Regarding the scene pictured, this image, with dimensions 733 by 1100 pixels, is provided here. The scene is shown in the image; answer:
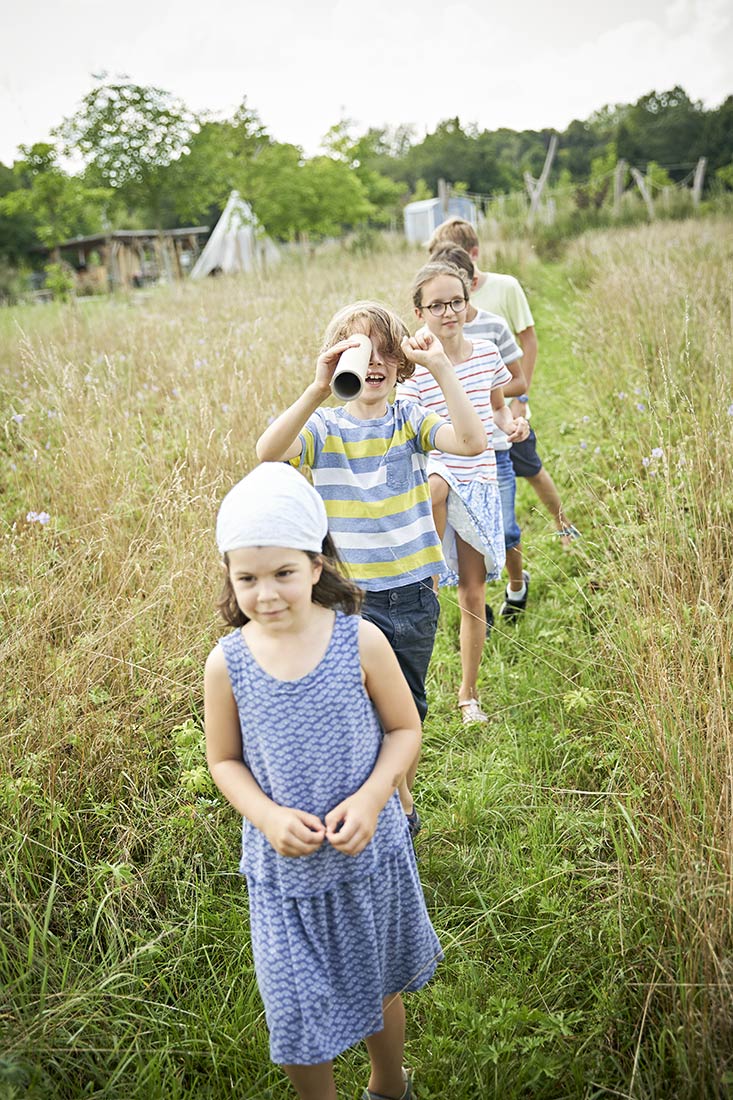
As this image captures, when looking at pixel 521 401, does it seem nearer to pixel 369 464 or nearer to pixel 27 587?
pixel 369 464

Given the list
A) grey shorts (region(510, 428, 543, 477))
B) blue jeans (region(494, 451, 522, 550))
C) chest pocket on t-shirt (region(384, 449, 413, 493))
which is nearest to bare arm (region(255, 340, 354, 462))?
chest pocket on t-shirt (region(384, 449, 413, 493))

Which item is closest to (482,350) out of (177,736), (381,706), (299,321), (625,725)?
(625,725)

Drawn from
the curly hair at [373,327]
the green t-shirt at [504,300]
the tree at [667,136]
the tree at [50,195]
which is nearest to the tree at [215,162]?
the tree at [50,195]

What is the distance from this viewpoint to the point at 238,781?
60.3 inches

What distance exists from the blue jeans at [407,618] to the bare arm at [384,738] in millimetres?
695

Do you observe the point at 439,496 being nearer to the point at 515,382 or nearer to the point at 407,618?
the point at 407,618

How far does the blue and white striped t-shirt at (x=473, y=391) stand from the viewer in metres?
3.17

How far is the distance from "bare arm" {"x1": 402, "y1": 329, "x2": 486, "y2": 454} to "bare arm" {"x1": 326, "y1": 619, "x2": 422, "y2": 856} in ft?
2.75

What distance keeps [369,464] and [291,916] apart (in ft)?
4.04

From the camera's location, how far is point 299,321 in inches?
286

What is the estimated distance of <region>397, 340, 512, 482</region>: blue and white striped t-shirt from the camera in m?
3.17

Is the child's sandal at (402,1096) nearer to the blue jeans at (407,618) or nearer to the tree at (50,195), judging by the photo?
the blue jeans at (407,618)

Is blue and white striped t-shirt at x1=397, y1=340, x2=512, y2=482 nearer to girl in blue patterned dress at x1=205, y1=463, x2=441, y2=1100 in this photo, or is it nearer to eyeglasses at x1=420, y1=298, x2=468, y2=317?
eyeglasses at x1=420, y1=298, x2=468, y2=317

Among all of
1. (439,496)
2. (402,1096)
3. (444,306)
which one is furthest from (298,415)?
(402,1096)
